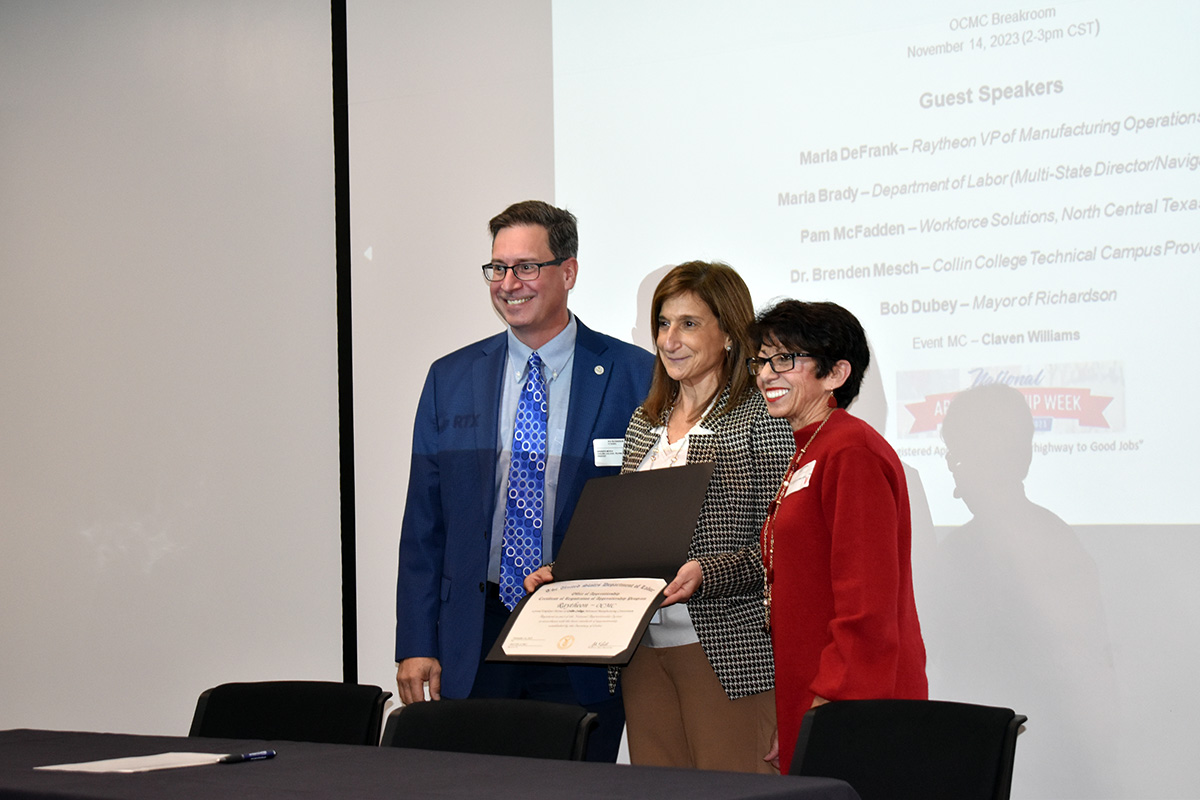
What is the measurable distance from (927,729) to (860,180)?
6.34ft

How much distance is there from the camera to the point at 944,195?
327 cm

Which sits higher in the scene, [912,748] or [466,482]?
[466,482]

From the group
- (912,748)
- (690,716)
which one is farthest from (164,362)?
(912,748)

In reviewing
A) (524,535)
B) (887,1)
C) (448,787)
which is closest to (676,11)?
(887,1)

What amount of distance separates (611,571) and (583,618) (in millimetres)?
170

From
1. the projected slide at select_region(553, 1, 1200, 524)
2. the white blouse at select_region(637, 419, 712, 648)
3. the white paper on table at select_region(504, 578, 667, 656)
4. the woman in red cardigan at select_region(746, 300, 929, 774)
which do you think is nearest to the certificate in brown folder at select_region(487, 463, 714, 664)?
the white paper on table at select_region(504, 578, 667, 656)

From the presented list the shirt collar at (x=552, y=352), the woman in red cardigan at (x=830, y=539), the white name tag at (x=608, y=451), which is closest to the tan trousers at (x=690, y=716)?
the woman in red cardigan at (x=830, y=539)

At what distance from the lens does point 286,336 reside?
14.8 feet

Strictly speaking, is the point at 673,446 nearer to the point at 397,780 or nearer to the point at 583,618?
the point at 583,618

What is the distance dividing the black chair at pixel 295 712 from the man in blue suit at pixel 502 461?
545 mm

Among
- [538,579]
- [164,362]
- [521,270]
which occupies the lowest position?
[538,579]

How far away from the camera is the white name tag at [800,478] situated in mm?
2473

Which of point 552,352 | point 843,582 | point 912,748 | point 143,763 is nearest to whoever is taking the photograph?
point 143,763

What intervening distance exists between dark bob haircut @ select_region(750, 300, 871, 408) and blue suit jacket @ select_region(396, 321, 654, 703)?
633 mm
